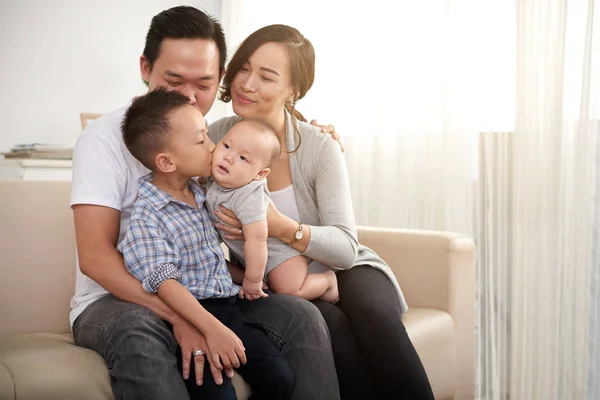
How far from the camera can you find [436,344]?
6.66 feet

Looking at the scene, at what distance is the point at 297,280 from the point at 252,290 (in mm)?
159

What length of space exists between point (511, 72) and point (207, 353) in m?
1.82

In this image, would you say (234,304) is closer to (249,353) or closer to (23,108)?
(249,353)

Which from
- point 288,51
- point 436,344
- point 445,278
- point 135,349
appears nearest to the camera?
point 135,349

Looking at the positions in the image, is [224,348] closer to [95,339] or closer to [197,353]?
[197,353]

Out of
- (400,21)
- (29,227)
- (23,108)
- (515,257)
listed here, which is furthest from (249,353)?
(23,108)

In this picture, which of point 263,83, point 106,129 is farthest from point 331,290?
point 106,129

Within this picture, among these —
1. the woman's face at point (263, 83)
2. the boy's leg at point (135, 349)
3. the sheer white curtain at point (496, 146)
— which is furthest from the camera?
the sheer white curtain at point (496, 146)

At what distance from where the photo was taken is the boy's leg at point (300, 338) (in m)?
1.43

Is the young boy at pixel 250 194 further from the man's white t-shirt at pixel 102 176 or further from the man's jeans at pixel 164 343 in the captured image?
the man's white t-shirt at pixel 102 176

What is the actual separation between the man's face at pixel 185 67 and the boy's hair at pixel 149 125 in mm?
174

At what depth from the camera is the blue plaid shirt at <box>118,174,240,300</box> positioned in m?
1.43

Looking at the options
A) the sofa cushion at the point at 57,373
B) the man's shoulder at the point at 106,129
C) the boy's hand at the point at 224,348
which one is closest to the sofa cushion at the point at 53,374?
the sofa cushion at the point at 57,373

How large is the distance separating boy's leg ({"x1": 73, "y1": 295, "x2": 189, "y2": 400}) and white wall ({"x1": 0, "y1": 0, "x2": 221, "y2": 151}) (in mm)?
2267
